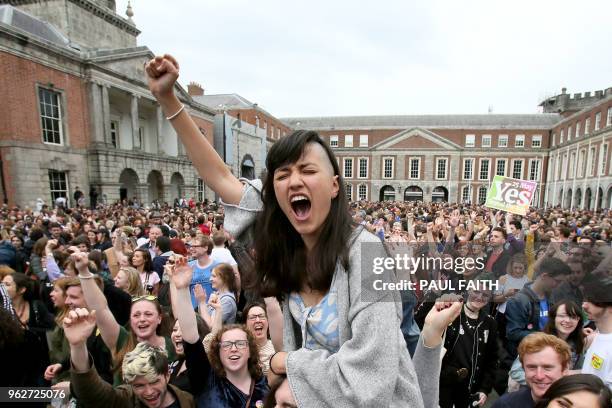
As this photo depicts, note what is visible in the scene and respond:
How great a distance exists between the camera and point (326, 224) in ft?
3.98

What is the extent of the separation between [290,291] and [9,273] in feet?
13.0

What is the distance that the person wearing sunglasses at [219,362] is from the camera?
7.38 ft

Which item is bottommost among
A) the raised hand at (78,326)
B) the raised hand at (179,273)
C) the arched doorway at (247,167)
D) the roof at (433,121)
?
the raised hand at (78,326)

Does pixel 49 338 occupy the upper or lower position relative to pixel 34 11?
lower

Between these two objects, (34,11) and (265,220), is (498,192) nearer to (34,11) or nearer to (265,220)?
(265,220)

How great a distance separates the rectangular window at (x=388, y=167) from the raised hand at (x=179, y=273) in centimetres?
4665

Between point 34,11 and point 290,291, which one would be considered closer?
point 290,291

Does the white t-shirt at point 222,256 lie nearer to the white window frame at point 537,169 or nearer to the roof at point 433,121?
the roof at point 433,121

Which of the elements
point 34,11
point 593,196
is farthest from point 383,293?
point 593,196

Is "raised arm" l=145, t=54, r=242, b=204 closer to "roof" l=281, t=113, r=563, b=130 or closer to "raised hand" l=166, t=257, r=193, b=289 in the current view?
"raised hand" l=166, t=257, r=193, b=289

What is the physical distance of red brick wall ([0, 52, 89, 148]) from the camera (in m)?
14.5

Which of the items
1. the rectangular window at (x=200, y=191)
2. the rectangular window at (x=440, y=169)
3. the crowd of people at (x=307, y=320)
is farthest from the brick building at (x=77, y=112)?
the rectangular window at (x=440, y=169)

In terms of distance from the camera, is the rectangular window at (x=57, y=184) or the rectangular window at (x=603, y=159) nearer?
the rectangular window at (x=57, y=184)

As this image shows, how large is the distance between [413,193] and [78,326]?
157ft
